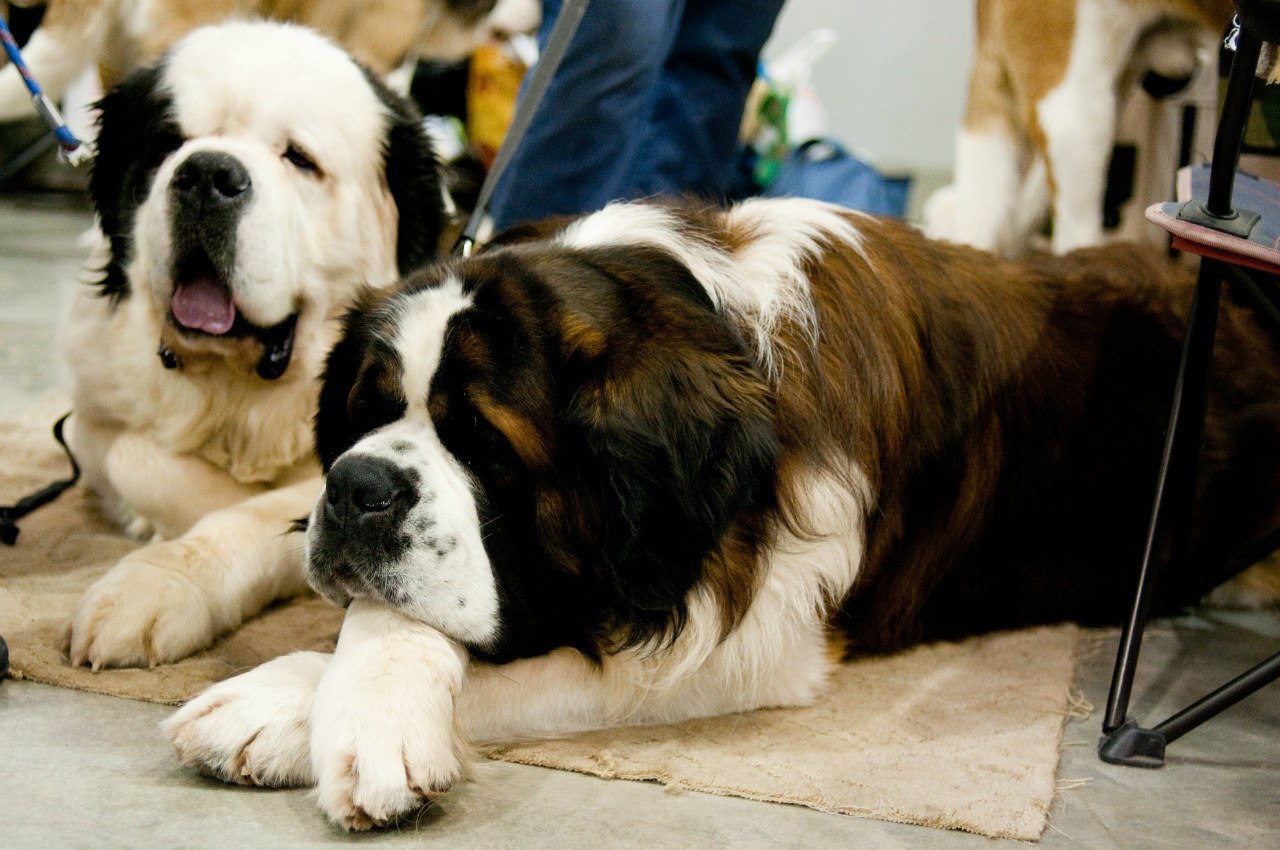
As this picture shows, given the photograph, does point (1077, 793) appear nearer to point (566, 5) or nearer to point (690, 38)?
point (566, 5)

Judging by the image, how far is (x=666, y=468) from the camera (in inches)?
63.9

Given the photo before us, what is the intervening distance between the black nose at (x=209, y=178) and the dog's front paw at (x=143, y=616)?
603 mm

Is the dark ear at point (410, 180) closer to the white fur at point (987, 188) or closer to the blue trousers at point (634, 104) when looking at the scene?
the blue trousers at point (634, 104)

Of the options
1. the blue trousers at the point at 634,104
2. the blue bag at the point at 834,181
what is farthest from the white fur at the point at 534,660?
the blue bag at the point at 834,181

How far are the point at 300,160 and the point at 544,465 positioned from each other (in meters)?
1.03

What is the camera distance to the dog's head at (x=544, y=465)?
5.22 feet

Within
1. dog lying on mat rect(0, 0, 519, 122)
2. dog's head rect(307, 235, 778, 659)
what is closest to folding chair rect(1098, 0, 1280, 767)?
dog's head rect(307, 235, 778, 659)

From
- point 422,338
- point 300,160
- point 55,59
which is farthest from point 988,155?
point 55,59

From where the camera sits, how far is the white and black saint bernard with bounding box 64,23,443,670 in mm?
2217

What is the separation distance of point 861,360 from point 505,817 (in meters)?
0.83

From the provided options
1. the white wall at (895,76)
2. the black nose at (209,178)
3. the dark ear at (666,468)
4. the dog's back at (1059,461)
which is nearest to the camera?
the dark ear at (666,468)

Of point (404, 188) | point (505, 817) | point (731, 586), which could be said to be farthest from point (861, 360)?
point (404, 188)

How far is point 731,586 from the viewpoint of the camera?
1.72m

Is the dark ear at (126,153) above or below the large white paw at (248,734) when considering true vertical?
above
